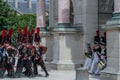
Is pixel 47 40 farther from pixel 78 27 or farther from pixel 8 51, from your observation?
pixel 8 51

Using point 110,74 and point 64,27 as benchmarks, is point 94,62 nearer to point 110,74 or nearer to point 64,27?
point 64,27

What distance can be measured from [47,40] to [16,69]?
705cm

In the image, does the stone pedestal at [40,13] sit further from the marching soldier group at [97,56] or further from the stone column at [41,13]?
the marching soldier group at [97,56]

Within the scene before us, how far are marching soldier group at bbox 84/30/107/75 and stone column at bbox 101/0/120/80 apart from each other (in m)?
1.76

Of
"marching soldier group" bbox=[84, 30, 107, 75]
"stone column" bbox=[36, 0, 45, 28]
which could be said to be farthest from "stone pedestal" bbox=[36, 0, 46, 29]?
"marching soldier group" bbox=[84, 30, 107, 75]

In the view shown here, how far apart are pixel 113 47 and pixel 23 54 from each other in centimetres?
395

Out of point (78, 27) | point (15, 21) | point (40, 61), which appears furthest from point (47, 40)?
point (15, 21)

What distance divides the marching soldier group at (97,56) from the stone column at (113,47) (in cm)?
176

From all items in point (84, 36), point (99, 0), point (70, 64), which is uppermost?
point (99, 0)

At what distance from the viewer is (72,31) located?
66.1 feet

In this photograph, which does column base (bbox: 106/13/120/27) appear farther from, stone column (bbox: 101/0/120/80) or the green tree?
the green tree

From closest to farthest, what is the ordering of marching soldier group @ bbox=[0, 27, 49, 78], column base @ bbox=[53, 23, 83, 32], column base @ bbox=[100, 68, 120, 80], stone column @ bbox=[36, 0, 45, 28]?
1. column base @ bbox=[100, 68, 120, 80]
2. marching soldier group @ bbox=[0, 27, 49, 78]
3. column base @ bbox=[53, 23, 83, 32]
4. stone column @ bbox=[36, 0, 45, 28]

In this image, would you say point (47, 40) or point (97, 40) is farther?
point (47, 40)

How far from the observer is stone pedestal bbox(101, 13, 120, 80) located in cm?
1423
